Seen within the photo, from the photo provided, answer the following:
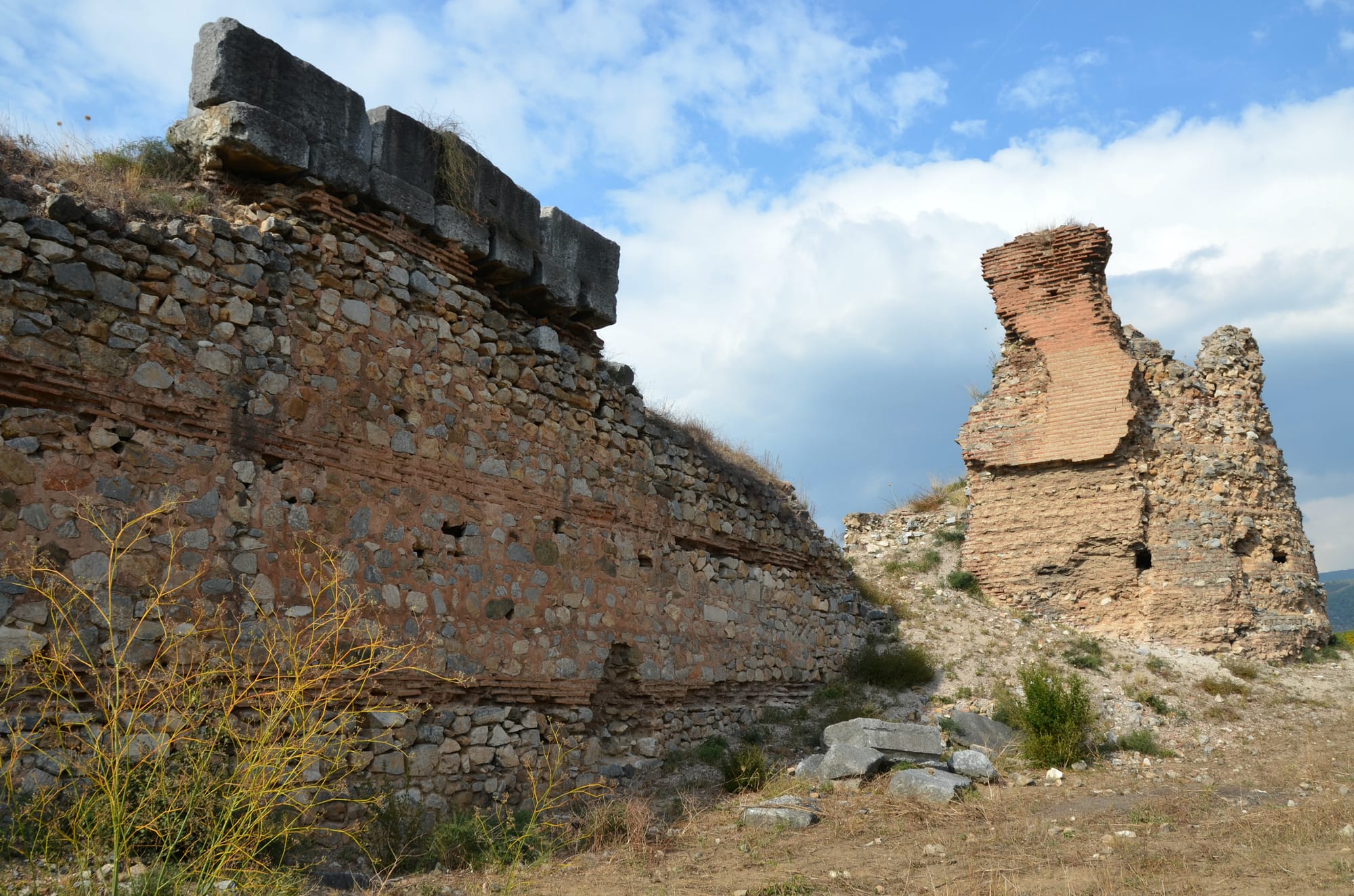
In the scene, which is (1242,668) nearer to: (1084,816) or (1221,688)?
(1221,688)

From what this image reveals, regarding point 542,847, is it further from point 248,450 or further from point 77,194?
point 77,194

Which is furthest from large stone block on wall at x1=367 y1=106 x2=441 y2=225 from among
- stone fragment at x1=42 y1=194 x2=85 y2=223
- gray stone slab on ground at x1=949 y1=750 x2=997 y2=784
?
gray stone slab on ground at x1=949 y1=750 x2=997 y2=784

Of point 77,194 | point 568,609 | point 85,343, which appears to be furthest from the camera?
point 568,609

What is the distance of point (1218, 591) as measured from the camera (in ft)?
41.0

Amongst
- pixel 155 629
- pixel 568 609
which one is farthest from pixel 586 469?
pixel 155 629

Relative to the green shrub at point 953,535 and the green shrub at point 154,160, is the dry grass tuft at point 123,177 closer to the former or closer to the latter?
the green shrub at point 154,160

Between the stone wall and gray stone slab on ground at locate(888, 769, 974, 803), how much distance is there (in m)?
5.75

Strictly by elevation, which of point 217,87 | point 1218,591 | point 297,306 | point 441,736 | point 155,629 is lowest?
point 441,736

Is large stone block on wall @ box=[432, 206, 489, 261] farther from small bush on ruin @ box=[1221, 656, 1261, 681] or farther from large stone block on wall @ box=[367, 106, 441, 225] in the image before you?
small bush on ruin @ box=[1221, 656, 1261, 681]

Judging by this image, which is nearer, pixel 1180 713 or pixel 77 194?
pixel 77 194

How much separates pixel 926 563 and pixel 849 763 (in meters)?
6.72

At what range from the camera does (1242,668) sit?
38.9ft

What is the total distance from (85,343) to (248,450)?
106 cm

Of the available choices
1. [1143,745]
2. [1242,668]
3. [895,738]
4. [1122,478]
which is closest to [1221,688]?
[1242,668]
